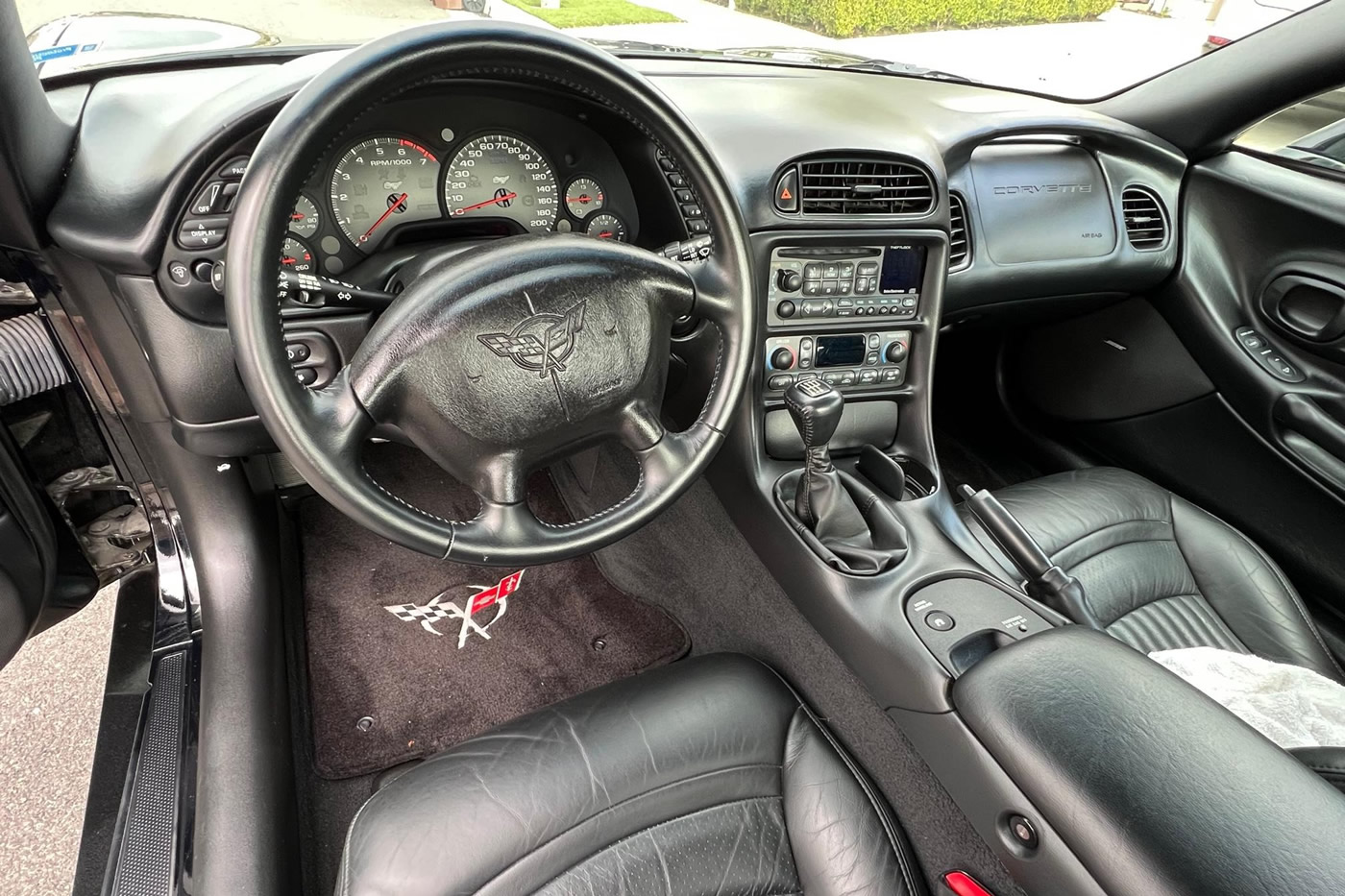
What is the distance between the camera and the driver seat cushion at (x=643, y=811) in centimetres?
97

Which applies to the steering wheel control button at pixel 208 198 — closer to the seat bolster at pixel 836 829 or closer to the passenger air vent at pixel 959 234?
the seat bolster at pixel 836 829

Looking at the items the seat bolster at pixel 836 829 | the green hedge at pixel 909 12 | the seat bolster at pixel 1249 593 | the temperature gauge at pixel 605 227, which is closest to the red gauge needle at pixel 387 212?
the temperature gauge at pixel 605 227

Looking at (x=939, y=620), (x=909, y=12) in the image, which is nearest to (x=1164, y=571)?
(x=939, y=620)

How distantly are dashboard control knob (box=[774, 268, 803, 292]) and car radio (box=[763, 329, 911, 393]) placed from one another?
0.08m

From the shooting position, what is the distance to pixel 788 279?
1.37 metres

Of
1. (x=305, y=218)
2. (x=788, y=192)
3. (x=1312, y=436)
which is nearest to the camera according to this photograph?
(x=305, y=218)

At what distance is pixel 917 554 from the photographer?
1.25 m

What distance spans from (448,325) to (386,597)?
1.14 metres

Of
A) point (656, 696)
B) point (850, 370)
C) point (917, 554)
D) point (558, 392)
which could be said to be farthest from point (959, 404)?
point (558, 392)

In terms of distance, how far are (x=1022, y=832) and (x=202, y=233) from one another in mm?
1191

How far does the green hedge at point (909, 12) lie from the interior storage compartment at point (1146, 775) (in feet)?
5.71

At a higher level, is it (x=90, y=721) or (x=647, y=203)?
(x=647, y=203)

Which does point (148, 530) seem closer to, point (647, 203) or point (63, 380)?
point (63, 380)

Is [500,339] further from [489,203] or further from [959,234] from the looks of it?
[959,234]
